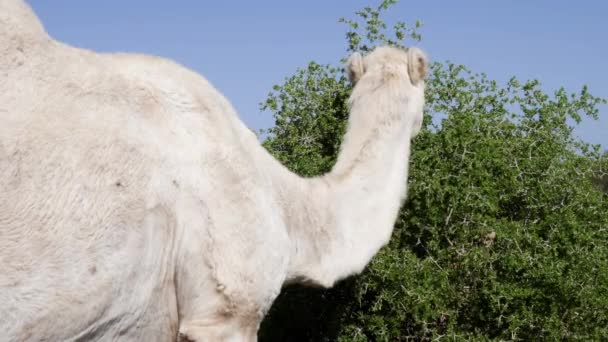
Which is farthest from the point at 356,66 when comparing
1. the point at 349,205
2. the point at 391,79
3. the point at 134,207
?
the point at 134,207

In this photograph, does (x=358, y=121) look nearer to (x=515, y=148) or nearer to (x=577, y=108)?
(x=515, y=148)

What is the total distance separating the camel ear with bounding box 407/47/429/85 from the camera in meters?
5.75

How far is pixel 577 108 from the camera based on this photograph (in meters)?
7.01

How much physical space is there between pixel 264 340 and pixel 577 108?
10.2 feet

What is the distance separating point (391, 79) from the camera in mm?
5637

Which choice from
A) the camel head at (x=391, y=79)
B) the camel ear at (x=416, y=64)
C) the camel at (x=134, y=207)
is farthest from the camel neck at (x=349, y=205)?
the camel ear at (x=416, y=64)

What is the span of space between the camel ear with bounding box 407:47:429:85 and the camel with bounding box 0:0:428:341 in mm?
1134

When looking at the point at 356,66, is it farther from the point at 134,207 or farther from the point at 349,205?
the point at 134,207

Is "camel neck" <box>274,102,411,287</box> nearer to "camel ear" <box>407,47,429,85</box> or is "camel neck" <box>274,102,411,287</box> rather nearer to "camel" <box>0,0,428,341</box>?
"camel" <box>0,0,428,341</box>

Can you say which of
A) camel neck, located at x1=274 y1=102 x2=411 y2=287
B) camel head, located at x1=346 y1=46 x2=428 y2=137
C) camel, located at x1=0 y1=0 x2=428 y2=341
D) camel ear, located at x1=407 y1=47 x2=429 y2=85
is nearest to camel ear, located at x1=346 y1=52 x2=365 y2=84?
camel head, located at x1=346 y1=46 x2=428 y2=137

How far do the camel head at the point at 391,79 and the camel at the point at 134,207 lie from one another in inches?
33.0

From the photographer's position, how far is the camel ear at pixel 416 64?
5754 mm

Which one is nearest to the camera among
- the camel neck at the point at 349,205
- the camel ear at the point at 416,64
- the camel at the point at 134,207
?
the camel at the point at 134,207

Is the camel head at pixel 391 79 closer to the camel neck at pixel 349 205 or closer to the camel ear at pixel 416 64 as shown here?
the camel ear at pixel 416 64
